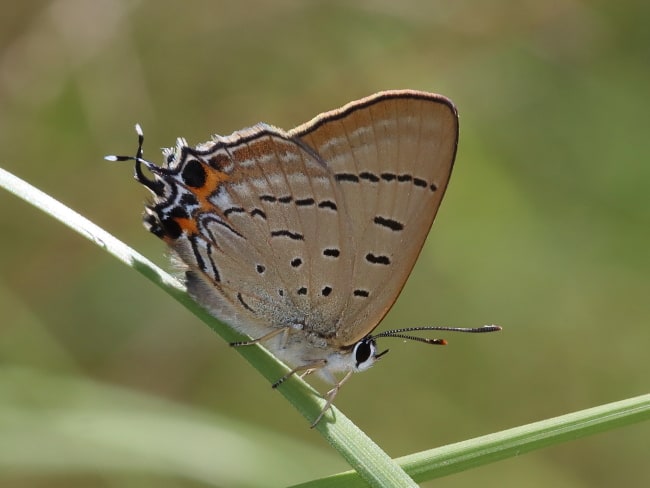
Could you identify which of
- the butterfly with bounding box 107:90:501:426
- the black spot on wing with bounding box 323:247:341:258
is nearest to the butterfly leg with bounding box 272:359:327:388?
the butterfly with bounding box 107:90:501:426

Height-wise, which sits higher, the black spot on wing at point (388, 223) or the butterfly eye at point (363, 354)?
the black spot on wing at point (388, 223)

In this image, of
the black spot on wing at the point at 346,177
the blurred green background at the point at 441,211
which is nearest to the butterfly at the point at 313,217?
the black spot on wing at the point at 346,177

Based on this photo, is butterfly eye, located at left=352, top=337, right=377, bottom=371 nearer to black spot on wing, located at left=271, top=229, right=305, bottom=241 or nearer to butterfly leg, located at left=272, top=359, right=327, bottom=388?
Answer: butterfly leg, located at left=272, top=359, right=327, bottom=388

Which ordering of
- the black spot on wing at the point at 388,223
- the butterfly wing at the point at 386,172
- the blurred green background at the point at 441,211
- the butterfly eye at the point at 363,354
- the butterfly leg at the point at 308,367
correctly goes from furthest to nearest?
the blurred green background at the point at 441,211, the butterfly eye at the point at 363,354, the black spot on wing at the point at 388,223, the butterfly wing at the point at 386,172, the butterfly leg at the point at 308,367

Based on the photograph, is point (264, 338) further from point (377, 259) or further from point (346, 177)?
point (346, 177)

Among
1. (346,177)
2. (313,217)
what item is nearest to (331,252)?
(313,217)

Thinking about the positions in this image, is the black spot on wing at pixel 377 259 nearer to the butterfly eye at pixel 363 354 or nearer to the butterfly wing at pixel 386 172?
the butterfly wing at pixel 386 172

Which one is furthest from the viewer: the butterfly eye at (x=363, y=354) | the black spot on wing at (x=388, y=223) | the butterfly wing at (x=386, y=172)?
the butterfly eye at (x=363, y=354)
